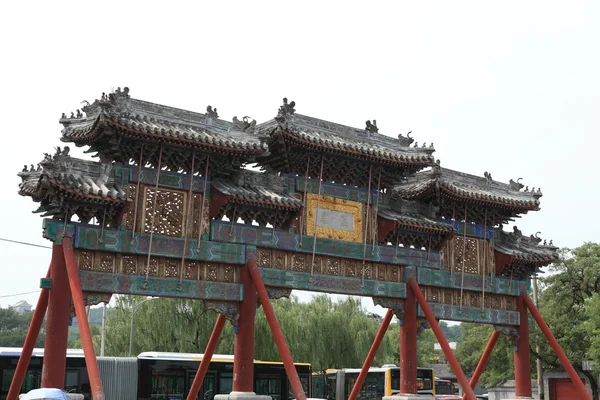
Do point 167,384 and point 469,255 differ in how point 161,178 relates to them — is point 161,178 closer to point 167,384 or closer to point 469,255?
point 469,255

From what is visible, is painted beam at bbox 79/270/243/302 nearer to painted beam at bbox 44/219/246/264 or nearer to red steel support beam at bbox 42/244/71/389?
red steel support beam at bbox 42/244/71/389

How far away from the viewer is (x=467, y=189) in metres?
17.3

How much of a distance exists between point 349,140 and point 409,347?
15.5 feet

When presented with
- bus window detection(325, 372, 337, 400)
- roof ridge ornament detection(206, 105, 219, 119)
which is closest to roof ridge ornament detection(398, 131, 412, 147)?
roof ridge ornament detection(206, 105, 219, 119)

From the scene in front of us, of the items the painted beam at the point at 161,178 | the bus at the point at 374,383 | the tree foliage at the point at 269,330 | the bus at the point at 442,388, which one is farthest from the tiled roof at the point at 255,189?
the bus at the point at 442,388

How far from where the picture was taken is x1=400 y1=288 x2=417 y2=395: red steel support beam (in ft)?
51.5

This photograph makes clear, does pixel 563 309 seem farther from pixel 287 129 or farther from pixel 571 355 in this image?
pixel 287 129

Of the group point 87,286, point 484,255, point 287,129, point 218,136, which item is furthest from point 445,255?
point 87,286

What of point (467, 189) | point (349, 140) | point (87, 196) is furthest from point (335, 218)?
point (87, 196)

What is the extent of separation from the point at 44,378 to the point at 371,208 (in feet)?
25.1

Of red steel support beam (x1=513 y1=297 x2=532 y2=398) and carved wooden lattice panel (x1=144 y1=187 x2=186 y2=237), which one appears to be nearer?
carved wooden lattice panel (x1=144 y1=187 x2=186 y2=237)

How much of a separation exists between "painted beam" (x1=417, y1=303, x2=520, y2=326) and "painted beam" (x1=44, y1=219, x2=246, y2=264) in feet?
15.8

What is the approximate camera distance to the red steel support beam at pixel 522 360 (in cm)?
1737

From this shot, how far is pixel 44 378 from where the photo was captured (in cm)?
1210
